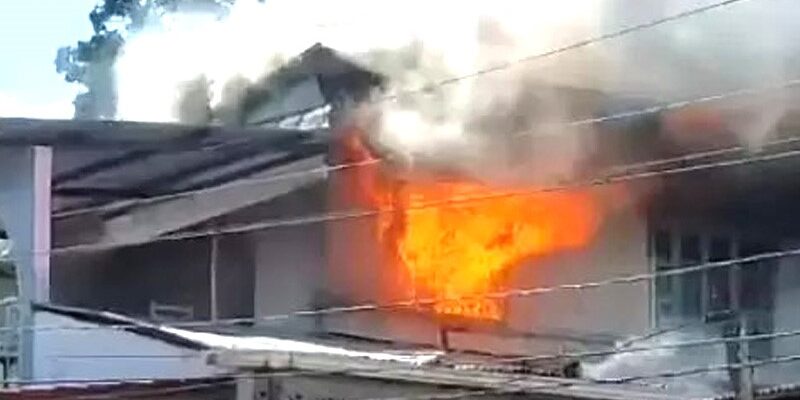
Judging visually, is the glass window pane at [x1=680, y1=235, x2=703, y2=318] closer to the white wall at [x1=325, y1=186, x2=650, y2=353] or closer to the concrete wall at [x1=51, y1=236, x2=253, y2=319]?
Result: the white wall at [x1=325, y1=186, x2=650, y2=353]

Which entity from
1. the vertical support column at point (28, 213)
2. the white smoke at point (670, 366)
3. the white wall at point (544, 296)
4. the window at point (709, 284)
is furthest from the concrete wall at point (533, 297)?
the vertical support column at point (28, 213)

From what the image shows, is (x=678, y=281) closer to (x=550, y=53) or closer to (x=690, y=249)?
(x=690, y=249)

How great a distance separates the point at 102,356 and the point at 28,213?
1.56 metres

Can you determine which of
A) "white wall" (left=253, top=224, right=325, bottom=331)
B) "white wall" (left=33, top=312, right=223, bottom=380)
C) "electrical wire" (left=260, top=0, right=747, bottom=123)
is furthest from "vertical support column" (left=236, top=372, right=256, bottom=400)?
"electrical wire" (left=260, top=0, right=747, bottom=123)

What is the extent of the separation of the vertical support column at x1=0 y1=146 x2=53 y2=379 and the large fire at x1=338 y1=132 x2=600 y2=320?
2677 millimetres

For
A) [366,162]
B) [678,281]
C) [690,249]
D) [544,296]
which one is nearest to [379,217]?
[366,162]

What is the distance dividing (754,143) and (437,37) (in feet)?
9.16

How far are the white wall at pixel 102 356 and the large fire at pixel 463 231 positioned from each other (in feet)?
10.4

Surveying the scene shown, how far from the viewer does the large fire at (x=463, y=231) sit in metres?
15.3

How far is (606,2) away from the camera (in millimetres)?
14414

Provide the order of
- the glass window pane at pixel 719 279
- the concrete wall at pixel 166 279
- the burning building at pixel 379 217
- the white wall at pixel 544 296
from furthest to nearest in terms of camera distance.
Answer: the glass window pane at pixel 719 279, the white wall at pixel 544 296, the concrete wall at pixel 166 279, the burning building at pixel 379 217

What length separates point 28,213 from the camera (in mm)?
13547

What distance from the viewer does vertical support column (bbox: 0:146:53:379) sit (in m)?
13.4

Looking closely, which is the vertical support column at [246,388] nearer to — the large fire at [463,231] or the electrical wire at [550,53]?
the large fire at [463,231]
